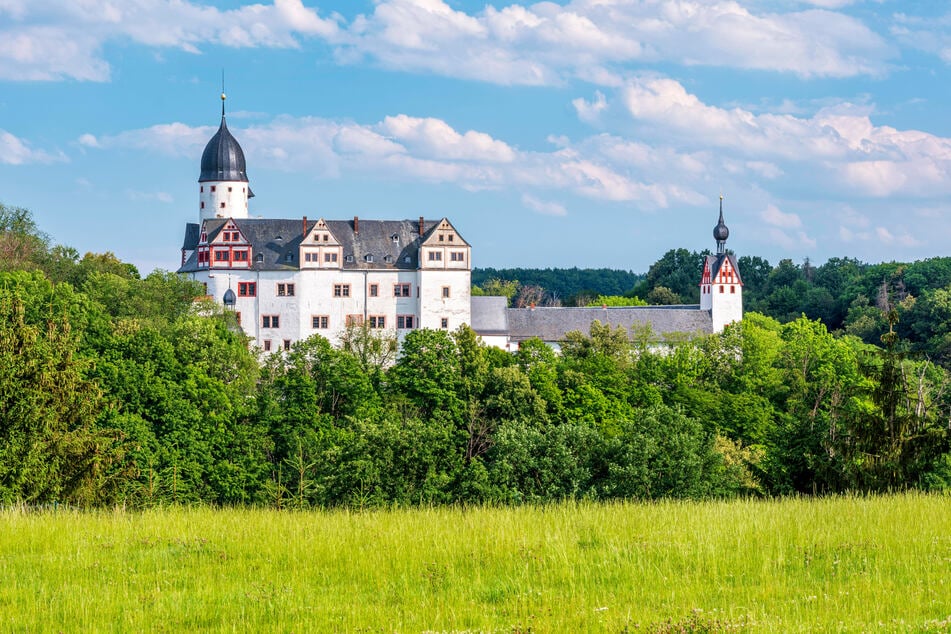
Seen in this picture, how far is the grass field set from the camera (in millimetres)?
9961

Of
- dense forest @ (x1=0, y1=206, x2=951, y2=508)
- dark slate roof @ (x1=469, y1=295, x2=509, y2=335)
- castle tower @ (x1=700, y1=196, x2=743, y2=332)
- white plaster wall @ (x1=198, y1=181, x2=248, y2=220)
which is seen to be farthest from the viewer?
castle tower @ (x1=700, y1=196, x2=743, y2=332)

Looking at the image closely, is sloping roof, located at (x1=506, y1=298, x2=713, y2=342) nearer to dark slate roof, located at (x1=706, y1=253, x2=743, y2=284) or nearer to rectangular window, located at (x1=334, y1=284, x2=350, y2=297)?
dark slate roof, located at (x1=706, y1=253, x2=743, y2=284)

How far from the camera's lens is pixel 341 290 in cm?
7744

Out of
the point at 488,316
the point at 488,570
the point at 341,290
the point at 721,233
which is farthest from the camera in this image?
the point at 721,233

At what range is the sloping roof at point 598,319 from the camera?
88.4 meters

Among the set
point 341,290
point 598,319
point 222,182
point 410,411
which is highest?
point 222,182

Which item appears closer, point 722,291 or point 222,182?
point 222,182

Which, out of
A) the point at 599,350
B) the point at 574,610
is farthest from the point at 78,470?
the point at 599,350

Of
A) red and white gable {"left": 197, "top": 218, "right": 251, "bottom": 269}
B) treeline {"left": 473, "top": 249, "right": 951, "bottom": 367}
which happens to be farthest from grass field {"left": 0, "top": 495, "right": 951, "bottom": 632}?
treeline {"left": 473, "top": 249, "right": 951, "bottom": 367}

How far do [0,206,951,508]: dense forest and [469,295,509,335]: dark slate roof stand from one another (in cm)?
544

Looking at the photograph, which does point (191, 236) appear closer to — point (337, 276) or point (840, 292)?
point (337, 276)

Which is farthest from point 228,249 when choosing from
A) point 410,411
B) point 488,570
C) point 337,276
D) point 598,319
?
point 488,570

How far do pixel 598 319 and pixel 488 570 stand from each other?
264 feet

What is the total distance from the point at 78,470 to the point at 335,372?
87.0 ft
